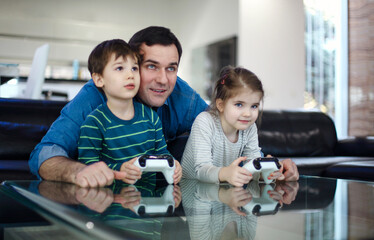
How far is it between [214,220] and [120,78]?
78 centimetres

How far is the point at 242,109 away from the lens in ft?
4.79

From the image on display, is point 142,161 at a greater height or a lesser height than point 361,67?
lesser

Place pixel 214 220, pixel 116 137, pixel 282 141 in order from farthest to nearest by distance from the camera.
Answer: pixel 282 141, pixel 116 137, pixel 214 220

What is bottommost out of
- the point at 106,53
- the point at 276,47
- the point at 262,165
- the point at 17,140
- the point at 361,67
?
the point at 262,165

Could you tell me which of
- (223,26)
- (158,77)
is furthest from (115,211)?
(223,26)

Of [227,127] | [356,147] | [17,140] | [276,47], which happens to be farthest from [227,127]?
[276,47]

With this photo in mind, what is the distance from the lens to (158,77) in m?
1.63

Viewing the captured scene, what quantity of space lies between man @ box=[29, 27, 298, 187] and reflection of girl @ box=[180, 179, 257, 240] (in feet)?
0.98

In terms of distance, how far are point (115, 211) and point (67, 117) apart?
2.74ft

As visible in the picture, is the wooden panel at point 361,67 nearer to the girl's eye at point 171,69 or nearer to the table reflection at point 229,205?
the girl's eye at point 171,69

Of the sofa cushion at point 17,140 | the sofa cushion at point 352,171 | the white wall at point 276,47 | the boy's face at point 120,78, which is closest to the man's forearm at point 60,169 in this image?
the boy's face at point 120,78

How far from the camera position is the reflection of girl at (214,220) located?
580 mm

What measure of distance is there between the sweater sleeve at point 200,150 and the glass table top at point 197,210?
0.23m

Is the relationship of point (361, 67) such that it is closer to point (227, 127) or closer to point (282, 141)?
point (282, 141)
